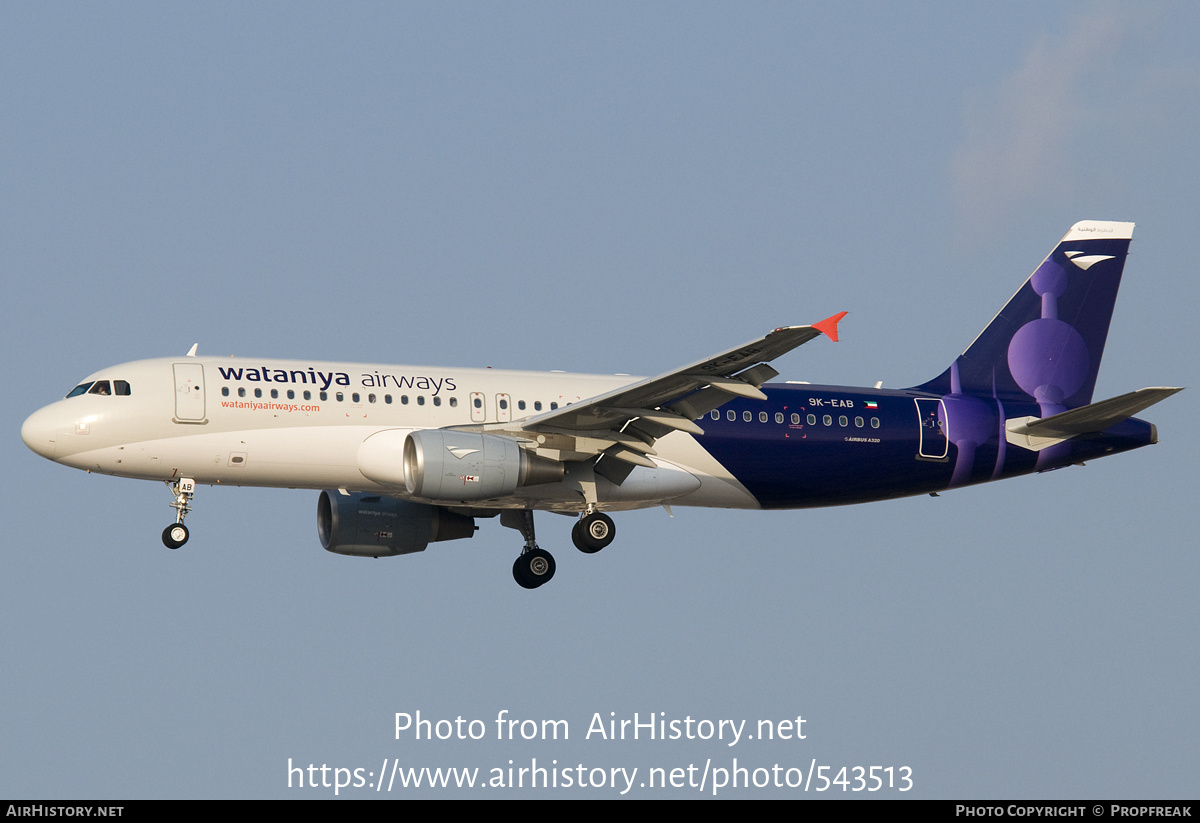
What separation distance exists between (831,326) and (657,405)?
707 cm

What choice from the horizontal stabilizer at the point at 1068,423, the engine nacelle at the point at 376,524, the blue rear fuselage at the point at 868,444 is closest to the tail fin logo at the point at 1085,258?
the horizontal stabilizer at the point at 1068,423

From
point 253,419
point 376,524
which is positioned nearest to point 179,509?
point 253,419

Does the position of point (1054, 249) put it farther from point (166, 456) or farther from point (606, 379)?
point (166, 456)

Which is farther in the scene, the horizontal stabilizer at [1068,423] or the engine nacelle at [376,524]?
the engine nacelle at [376,524]

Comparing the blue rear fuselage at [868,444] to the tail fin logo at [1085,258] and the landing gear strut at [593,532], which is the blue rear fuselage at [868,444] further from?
the tail fin logo at [1085,258]

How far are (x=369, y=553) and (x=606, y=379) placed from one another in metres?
7.54

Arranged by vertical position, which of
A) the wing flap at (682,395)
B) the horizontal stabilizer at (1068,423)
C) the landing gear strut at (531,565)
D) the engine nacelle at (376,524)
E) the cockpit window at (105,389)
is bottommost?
the landing gear strut at (531,565)

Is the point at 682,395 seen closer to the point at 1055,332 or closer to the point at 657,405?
the point at 657,405

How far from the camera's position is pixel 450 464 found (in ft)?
117

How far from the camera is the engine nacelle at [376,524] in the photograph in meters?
41.4

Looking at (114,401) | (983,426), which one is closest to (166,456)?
(114,401)

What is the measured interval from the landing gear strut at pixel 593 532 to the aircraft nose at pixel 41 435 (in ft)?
39.0

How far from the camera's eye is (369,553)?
137 ft
